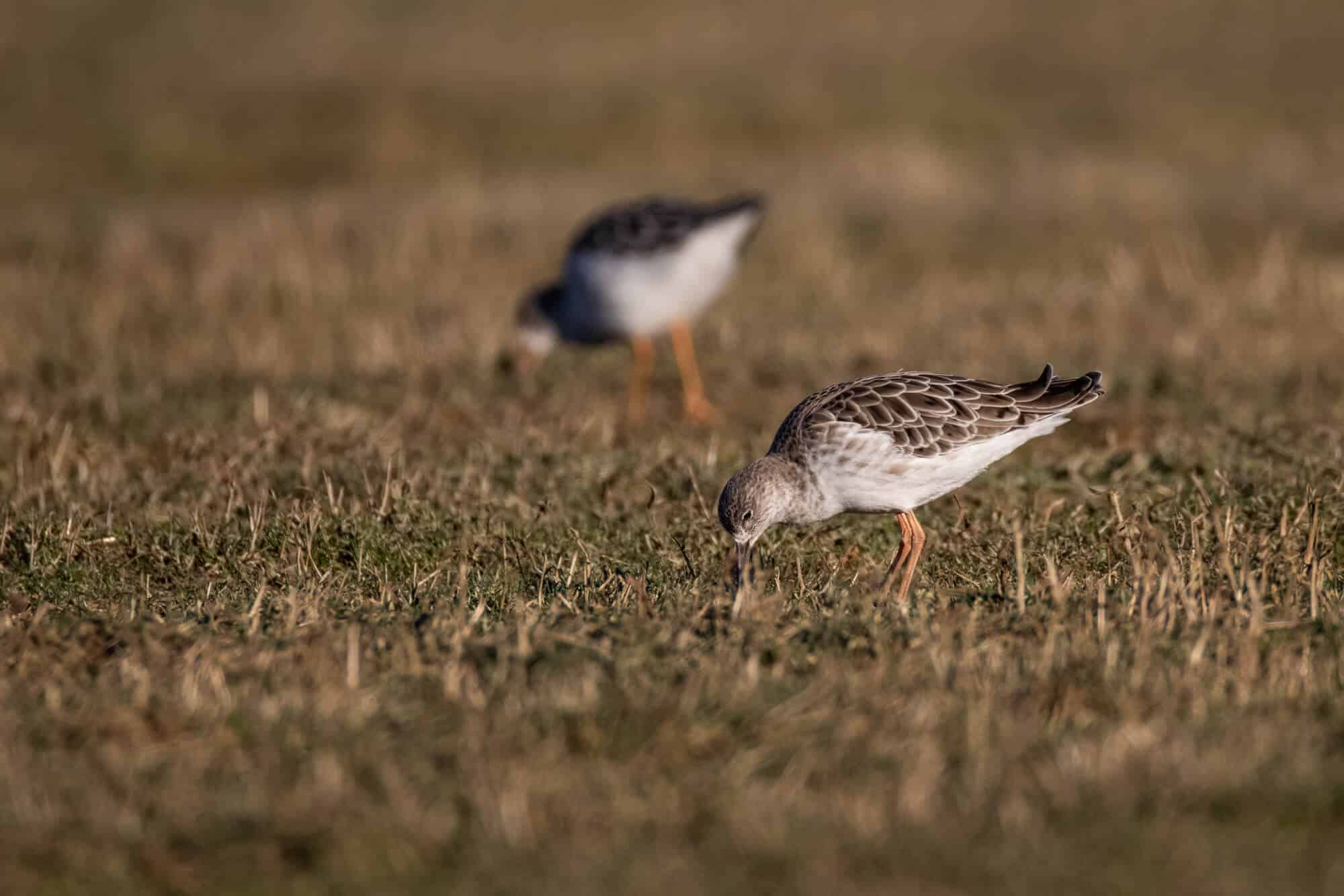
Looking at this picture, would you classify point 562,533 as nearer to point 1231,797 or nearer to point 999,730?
point 999,730

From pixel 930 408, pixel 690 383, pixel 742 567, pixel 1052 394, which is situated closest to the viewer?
pixel 742 567

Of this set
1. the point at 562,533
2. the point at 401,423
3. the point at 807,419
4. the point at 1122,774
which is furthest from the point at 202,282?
the point at 1122,774

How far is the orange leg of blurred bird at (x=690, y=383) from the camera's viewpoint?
41.6 feet

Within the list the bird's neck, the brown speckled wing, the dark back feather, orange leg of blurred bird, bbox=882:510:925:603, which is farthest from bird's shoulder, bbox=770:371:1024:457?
the dark back feather

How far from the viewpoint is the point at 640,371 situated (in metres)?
14.2

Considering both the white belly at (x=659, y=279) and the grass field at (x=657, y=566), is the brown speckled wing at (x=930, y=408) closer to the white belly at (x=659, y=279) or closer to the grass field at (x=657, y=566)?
the grass field at (x=657, y=566)

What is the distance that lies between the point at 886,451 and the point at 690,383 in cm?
560

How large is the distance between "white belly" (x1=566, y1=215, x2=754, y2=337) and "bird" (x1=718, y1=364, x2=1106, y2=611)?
19.7 feet

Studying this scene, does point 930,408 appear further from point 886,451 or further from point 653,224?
point 653,224

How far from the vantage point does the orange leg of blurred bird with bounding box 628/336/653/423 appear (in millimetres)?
13617

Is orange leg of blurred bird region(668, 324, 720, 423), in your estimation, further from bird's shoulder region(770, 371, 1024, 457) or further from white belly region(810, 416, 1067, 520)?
white belly region(810, 416, 1067, 520)

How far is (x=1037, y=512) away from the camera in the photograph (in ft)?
28.8

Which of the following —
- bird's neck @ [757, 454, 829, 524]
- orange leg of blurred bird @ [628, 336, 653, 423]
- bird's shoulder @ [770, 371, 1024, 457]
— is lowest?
orange leg of blurred bird @ [628, 336, 653, 423]

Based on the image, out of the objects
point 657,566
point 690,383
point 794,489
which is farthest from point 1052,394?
point 690,383
